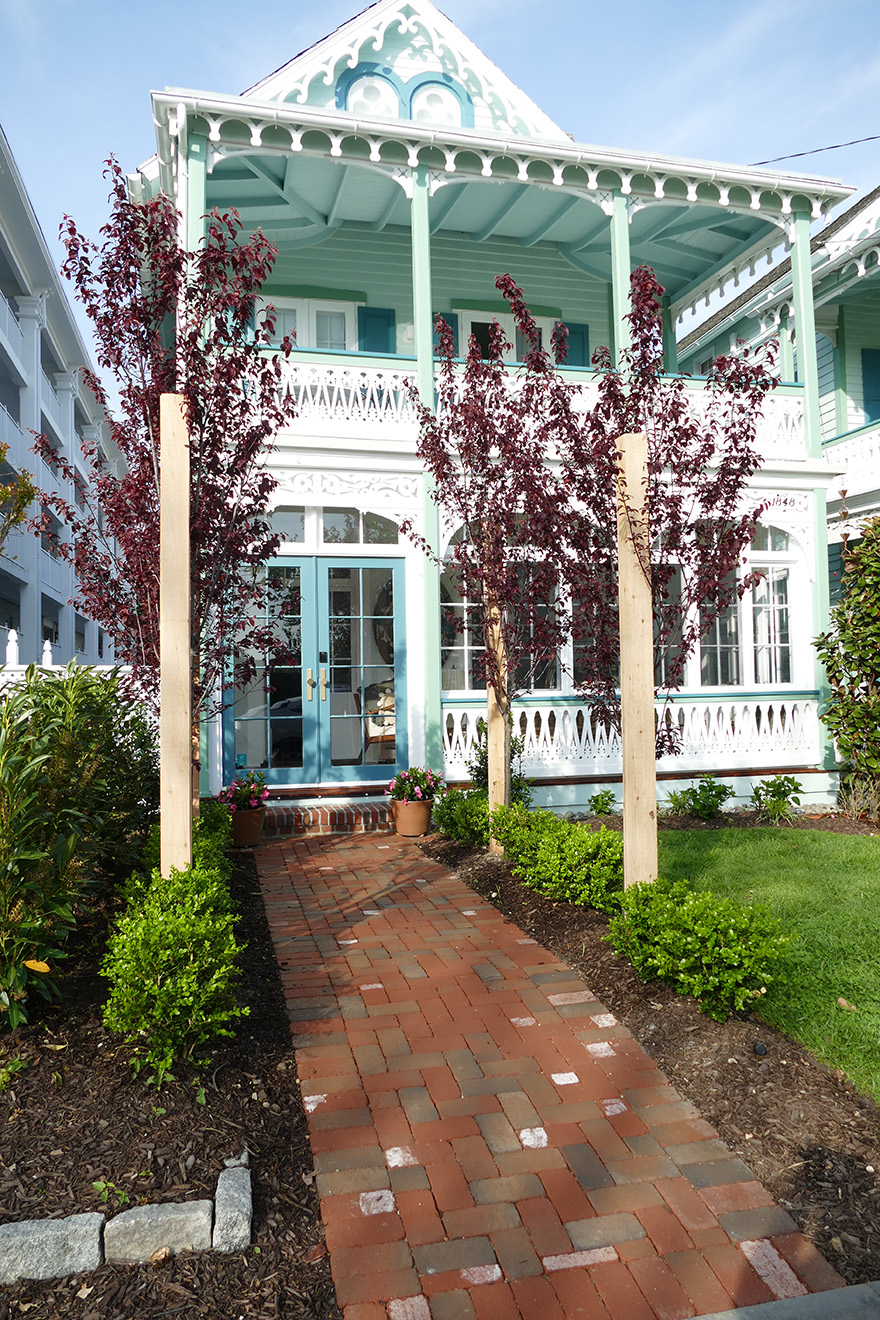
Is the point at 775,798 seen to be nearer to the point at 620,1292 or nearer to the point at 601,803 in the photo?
the point at 601,803

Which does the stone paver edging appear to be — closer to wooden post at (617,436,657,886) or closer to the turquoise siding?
wooden post at (617,436,657,886)

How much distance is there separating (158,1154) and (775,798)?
711 centimetres

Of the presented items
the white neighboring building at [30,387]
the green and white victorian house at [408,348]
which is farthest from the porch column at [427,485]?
the white neighboring building at [30,387]

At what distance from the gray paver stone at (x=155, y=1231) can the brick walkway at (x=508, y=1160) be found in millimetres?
369

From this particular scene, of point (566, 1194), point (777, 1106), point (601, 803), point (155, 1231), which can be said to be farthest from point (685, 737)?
point (155, 1231)

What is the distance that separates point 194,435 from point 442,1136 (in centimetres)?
376

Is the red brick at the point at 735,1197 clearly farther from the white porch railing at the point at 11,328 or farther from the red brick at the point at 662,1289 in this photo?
the white porch railing at the point at 11,328

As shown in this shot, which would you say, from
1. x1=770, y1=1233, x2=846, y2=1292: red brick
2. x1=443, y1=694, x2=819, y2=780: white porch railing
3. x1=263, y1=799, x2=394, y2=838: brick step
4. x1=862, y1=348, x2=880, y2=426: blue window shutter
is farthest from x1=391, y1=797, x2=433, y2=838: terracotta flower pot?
x1=862, y1=348, x2=880, y2=426: blue window shutter

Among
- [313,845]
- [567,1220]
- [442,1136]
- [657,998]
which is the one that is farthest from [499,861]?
[567,1220]

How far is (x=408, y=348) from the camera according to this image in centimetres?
1083

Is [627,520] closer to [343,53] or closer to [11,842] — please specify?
[11,842]

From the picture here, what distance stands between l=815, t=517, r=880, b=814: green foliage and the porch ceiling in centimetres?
454

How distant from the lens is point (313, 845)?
7.47 metres

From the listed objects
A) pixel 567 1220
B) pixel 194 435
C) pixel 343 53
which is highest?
pixel 343 53
